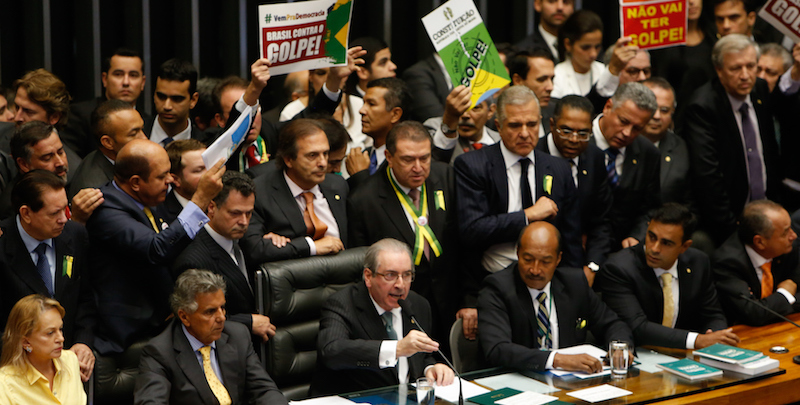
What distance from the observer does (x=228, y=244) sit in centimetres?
421

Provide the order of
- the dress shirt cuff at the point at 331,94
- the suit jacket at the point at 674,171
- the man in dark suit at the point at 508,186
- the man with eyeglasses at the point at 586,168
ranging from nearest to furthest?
the man in dark suit at the point at 508,186
the man with eyeglasses at the point at 586,168
the dress shirt cuff at the point at 331,94
the suit jacket at the point at 674,171

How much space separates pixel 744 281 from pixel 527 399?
6.81 ft

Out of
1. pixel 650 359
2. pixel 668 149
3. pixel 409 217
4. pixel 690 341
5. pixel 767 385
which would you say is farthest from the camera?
pixel 668 149

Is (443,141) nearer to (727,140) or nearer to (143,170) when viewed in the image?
(143,170)

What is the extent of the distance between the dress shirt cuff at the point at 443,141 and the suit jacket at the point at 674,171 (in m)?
1.35

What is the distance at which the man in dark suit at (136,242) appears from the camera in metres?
3.94

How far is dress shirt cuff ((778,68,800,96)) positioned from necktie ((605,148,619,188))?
5.58 ft

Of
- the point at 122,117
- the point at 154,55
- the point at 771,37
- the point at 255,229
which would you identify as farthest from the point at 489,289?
the point at 771,37

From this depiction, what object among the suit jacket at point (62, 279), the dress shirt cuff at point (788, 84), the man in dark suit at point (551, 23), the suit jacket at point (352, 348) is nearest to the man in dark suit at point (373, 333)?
the suit jacket at point (352, 348)

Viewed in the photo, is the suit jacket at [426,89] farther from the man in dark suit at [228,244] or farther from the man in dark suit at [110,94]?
the man in dark suit at [228,244]

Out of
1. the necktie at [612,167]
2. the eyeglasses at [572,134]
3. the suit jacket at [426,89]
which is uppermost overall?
the suit jacket at [426,89]

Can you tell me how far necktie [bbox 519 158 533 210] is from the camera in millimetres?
4840

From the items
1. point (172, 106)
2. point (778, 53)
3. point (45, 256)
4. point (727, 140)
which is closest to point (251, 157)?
point (172, 106)

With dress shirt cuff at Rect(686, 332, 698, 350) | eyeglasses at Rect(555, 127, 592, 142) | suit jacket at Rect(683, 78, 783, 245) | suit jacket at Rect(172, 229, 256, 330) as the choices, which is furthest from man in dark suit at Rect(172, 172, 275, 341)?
suit jacket at Rect(683, 78, 783, 245)
